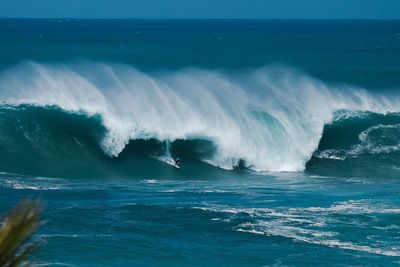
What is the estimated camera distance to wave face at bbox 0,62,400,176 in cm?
2669

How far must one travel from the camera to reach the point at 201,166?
2550cm

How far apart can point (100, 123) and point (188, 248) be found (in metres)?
12.3

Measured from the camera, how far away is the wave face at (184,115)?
26688mm

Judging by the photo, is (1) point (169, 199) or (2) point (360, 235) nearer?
(2) point (360, 235)

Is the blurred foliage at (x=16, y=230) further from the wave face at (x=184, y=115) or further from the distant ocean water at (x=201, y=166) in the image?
the wave face at (x=184, y=115)

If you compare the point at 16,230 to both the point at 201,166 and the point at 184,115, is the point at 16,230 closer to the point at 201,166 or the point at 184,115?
the point at 201,166

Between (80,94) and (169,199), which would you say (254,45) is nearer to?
(80,94)

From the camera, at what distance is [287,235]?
1677 cm

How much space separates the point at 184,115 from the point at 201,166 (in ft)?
12.7

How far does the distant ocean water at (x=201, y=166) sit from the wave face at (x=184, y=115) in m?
0.05

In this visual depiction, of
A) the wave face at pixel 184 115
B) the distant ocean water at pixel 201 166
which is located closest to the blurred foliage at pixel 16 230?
the distant ocean water at pixel 201 166


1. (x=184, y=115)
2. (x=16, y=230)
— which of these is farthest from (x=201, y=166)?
(x=16, y=230)

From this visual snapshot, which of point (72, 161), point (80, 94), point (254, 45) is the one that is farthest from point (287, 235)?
point (254, 45)

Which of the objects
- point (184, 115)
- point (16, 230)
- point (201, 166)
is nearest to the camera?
point (16, 230)
